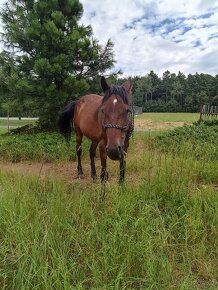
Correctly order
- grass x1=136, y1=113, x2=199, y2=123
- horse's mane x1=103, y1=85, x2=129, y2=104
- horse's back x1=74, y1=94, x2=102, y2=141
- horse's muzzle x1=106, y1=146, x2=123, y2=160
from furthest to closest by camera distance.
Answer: grass x1=136, y1=113, x2=199, y2=123 → horse's back x1=74, y1=94, x2=102, y2=141 → horse's mane x1=103, y1=85, x2=129, y2=104 → horse's muzzle x1=106, y1=146, x2=123, y2=160

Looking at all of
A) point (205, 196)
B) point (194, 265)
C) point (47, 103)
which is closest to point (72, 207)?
point (194, 265)

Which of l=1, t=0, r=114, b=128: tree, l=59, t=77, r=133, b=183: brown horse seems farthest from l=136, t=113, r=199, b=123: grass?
l=59, t=77, r=133, b=183: brown horse

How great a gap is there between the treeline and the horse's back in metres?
48.5

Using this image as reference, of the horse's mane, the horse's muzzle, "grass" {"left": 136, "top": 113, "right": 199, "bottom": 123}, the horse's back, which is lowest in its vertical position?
"grass" {"left": 136, "top": 113, "right": 199, "bottom": 123}

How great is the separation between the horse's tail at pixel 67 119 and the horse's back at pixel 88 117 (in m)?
0.36

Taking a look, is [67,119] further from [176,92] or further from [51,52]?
[176,92]

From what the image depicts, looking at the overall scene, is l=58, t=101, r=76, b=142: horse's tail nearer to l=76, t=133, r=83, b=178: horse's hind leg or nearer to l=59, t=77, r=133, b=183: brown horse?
l=76, t=133, r=83, b=178: horse's hind leg

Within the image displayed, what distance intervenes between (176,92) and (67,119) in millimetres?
68683

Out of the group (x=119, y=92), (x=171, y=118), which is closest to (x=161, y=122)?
(x=171, y=118)

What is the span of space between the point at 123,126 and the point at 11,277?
75.5 inches

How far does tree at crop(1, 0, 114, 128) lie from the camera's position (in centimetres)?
852

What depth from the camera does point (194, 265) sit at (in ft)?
7.39

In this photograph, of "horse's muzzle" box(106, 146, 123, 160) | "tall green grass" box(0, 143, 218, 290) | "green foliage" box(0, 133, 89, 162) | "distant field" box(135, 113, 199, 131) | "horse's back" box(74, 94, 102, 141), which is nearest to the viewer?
"tall green grass" box(0, 143, 218, 290)

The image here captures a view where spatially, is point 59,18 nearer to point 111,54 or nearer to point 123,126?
point 111,54
